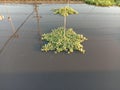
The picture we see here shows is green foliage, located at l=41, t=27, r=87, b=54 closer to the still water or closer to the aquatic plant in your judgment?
the aquatic plant

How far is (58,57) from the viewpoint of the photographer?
4.47 meters

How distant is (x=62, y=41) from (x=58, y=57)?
542mm

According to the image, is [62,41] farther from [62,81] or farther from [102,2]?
[102,2]

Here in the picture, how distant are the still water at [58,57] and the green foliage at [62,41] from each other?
0.13 metres

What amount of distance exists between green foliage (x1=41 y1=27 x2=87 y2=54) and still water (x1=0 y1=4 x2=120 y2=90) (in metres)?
0.13

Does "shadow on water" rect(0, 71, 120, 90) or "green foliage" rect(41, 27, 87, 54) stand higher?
"green foliage" rect(41, 27, 87, 54)

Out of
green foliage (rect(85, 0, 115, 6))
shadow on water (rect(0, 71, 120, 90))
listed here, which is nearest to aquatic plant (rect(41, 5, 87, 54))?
shadow on water (rect(0, 71, 120, 90))

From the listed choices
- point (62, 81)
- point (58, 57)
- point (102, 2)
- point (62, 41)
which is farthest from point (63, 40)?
point (102, 2)

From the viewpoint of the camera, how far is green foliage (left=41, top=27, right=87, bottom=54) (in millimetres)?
4723

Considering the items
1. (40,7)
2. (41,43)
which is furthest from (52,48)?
(40,7)

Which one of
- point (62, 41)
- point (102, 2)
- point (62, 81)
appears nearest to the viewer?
point (62, 81)

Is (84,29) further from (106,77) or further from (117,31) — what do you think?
(106,77)

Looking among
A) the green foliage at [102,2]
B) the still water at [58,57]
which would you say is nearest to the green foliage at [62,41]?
the still water at [58,57]

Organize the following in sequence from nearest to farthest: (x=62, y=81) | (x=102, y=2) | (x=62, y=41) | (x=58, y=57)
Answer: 1. (x=62, y=81)
2. (x=58, y=57)
3. (x=62, y=41)
4. (x=102, y=2)
